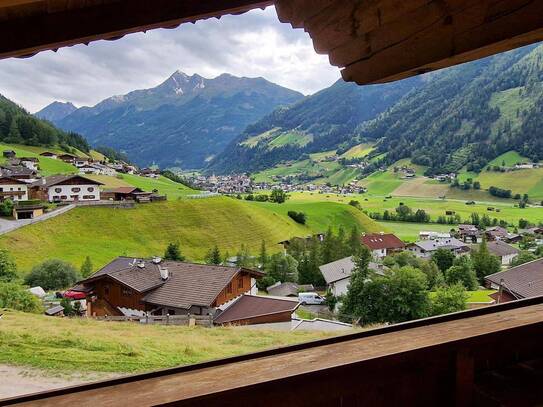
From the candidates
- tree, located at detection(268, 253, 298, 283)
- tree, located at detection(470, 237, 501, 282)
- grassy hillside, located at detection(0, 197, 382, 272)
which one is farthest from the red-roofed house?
tree, located at detection(268, 253, 298, 283)

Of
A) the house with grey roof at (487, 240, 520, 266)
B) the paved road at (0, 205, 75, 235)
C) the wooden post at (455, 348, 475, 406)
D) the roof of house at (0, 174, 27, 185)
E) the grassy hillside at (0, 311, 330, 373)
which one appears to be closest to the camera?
the wooden post at (455, 348, 475, 406)

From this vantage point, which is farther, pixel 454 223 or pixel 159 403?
pixel 454 223

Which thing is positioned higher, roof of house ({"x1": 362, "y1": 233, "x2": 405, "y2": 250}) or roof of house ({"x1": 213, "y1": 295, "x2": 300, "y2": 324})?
roof of house ({"x1": 213, "y1": 295, "x2": 300, "y2": 324})

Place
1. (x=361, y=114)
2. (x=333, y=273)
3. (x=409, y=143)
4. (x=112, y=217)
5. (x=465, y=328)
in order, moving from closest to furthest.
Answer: (x=465, y=328)
(x=333, y=273)
(x=112, y=217)
(x=409, y=143)
(x=361, y=114)

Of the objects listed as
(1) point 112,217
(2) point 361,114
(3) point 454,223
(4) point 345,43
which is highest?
(2) point 361,114

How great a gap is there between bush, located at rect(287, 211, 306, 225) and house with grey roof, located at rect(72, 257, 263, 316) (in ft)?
96.6

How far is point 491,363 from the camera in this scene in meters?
1.11

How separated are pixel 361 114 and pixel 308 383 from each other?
16486cm

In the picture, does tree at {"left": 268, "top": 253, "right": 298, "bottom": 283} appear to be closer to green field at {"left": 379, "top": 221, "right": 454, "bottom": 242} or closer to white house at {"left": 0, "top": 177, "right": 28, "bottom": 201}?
green field at {"left": 379, "top": 221, "right": 454, "bottom": 242}

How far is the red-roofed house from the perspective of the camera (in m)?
35.4

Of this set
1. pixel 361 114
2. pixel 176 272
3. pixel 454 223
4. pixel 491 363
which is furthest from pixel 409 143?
pixel 491 363

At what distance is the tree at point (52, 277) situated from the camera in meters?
22.6

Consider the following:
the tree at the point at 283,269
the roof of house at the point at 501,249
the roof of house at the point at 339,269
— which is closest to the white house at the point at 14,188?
the tree at the point at 283,269

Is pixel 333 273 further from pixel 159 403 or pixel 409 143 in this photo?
pixel 409 143
